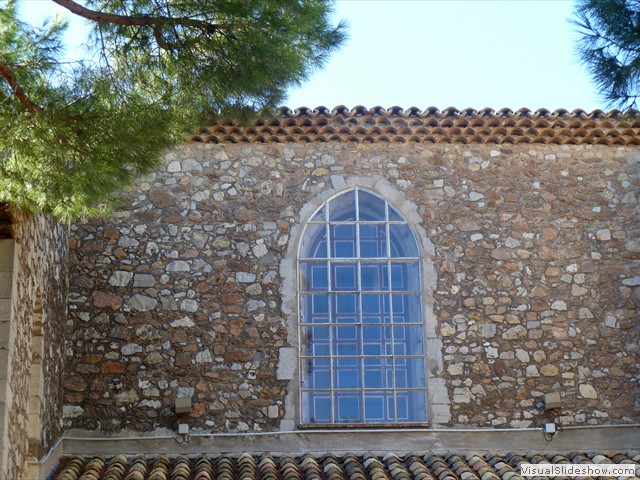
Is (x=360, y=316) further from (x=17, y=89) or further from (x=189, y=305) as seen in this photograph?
(x=17, y=89)

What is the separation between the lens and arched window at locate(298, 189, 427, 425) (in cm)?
1088

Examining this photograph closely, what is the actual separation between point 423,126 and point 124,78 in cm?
454

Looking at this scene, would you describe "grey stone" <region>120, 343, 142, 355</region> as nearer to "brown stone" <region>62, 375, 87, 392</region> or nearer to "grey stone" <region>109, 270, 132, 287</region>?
"brown stone" <region>62, 375, 87, 392</region>

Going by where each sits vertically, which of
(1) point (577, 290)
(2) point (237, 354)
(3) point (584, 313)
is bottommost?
(2) point (237, 354)

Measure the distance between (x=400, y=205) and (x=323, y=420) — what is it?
233 centimetres

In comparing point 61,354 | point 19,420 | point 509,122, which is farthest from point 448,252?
point 19,420

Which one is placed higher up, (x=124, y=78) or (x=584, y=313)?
(x=124, y=78)

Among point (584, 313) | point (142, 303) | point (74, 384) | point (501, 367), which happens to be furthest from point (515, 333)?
point (74, 384)

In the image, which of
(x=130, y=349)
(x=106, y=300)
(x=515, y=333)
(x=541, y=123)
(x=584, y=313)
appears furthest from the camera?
(x=541, y=123)

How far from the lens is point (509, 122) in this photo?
11266 mm

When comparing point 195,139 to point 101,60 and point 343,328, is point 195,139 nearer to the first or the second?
point 343,328

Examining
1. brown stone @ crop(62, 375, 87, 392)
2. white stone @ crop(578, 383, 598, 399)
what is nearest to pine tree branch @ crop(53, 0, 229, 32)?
brown stone @ crop(62, 375, 87, 392)

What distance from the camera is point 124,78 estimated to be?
7336mm

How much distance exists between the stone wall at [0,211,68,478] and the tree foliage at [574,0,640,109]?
4.24m
